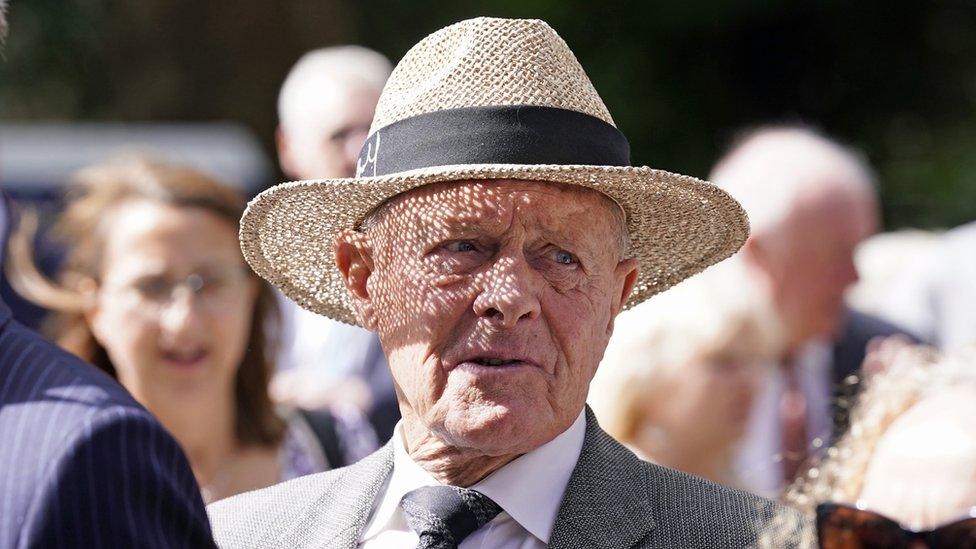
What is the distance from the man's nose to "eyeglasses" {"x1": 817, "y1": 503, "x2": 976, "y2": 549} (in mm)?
582

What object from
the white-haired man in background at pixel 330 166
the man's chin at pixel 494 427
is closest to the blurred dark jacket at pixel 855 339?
the white-haired man in background at pixel 330 166

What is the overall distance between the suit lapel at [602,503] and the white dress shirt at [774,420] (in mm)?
2104

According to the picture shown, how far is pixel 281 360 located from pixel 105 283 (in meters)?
1.15

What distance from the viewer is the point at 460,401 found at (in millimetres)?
2684

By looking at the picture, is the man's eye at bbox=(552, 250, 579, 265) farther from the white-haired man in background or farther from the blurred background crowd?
the white-haired man in background

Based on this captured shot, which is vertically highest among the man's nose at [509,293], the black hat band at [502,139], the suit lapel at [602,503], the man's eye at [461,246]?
the black hat band at [502,139]

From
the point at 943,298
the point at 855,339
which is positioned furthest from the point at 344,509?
the point at 943,298

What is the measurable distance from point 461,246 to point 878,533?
0.83 m

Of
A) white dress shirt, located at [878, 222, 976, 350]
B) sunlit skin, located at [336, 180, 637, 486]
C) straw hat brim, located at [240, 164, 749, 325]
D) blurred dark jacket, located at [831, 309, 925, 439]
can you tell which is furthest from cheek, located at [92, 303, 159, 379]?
white dress shirt, located at [878, 222, 976, 350]

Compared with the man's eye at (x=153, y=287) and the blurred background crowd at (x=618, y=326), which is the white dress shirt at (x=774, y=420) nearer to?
the blurred background crowd at (x=618, y=326)

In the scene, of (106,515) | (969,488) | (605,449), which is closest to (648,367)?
(605,449)

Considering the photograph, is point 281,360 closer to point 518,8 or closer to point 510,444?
point 510,444

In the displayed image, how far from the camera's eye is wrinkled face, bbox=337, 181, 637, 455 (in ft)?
8.75

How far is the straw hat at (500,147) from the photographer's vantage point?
2707mm
